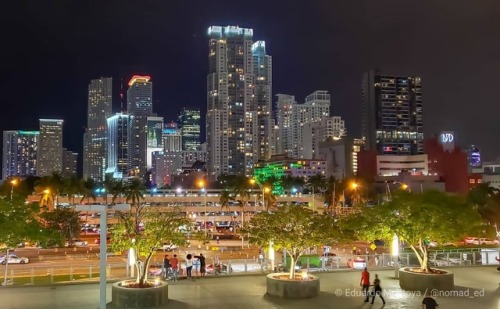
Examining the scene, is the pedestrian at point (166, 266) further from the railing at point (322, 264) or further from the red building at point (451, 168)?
the red building at point (451, 168)

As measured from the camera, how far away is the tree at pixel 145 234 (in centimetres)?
1816

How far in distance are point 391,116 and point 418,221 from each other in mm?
172481

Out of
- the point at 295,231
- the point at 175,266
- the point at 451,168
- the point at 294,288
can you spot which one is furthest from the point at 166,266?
the point at 451,168

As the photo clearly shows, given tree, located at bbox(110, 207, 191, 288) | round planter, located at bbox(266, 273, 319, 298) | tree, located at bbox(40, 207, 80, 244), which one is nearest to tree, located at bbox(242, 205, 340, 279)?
round planter, located at bbox(266, 273, 319, 298)

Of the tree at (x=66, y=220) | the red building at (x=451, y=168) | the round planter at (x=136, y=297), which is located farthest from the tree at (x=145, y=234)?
the red building at (x=451, y=168)

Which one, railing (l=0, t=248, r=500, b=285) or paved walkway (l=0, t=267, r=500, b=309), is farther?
railing (l=0, t=248, r=500, b=285)

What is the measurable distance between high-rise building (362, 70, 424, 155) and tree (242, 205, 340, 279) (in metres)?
166

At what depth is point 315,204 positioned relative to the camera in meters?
90.9

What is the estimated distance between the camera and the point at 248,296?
18953 millimetres

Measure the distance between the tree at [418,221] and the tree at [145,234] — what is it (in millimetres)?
8318

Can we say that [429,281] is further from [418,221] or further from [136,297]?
[136,297]

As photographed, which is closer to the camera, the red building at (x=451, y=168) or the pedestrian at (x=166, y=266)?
the pedestrian at (x=166, y=266)

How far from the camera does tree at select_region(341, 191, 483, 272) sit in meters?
21.1

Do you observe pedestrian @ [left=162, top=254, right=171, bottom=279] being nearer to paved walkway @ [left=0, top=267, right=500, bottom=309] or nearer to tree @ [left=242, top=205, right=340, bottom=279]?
paved walkway @ [left=0, top=267, right=500, bottom=309]
